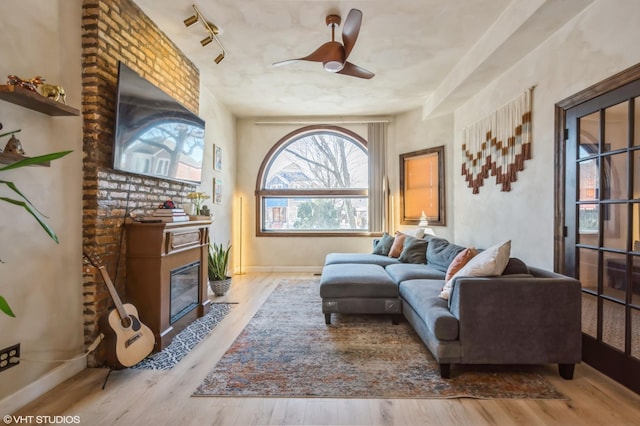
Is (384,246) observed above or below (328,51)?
below

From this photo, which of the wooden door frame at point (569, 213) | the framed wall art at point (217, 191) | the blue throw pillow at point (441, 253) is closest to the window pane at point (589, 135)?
the wooden door frame at point (569, 213)

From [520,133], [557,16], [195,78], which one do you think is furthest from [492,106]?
[195,78]

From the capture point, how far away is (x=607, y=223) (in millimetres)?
2174

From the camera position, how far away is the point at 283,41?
3.19 metres

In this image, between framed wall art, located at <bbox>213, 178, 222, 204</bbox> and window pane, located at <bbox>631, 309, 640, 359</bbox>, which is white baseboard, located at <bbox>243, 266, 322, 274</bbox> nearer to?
framed wall art, located at <bbox>213, 178, 222, 204</bbox>

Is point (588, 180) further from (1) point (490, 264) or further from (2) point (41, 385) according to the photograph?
(2) point (41, 385)

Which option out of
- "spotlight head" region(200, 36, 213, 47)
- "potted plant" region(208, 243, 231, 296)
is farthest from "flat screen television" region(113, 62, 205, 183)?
"potted plant" region(208, 243, 231, 296)

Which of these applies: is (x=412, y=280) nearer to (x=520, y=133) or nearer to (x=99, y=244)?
(x=520, y=133)

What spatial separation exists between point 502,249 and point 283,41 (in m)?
2.75

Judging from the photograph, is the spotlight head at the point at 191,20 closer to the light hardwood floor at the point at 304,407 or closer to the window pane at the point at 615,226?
the light hardwood floor at the point at 304,407

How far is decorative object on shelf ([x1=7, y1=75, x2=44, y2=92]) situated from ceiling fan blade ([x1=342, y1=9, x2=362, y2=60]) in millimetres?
1989

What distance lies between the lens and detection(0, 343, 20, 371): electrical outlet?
1.71 metres

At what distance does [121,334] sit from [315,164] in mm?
4402

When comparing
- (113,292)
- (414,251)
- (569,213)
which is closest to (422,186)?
(414,251)
